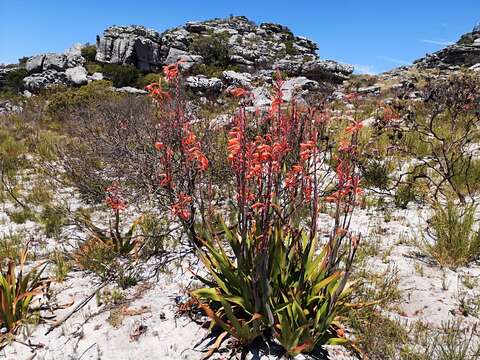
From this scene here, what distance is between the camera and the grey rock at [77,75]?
2552cm

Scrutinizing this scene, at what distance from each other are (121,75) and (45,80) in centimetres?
547

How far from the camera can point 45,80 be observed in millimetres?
26469

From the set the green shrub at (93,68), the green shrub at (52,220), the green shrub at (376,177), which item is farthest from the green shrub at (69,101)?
the green shrub at (376,177)

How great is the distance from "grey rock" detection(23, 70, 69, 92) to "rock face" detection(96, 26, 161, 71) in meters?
4.25

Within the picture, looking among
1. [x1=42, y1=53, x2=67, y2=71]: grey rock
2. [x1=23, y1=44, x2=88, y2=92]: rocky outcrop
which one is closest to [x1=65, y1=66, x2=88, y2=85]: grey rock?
[x1=23, y1=44, x2=88, y2=92]: rocky outcrop

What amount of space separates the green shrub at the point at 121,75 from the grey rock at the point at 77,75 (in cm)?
151

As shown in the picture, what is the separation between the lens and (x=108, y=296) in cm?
389

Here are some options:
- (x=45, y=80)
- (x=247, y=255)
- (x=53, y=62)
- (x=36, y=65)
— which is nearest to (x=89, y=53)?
(x=53, y=62)

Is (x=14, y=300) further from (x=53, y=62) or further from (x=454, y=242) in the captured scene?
(x=53, y=62)

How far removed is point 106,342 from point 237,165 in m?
2.06

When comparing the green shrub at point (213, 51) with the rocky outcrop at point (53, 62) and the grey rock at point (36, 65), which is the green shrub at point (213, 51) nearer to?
the rocky outcrop at point (53, 62)

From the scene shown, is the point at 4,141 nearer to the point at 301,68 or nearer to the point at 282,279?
the point at 282,279

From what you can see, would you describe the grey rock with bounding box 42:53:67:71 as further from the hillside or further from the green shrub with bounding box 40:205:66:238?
the green shrub with bounding box 40:205:66:238

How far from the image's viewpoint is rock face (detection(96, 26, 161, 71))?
1193 inches
